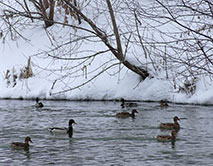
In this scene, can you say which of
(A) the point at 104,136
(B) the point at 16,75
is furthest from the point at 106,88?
(A) the point at 104,136

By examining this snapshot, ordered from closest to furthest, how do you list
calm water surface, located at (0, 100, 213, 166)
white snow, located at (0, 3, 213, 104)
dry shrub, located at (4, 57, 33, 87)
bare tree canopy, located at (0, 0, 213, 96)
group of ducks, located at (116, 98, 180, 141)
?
calm water surface, located at (0, 100, 213, 166) < group of ducks, located at (116, 98, 180, 141) < bare tree canopy, located at (0, 0, 213, 96) < white snow, located at (0, 3, 213, 104) < dry shrub, located at (4, 57, 33, 87)

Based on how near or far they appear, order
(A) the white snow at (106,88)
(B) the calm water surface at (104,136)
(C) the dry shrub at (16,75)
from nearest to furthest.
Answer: (B) the calm water surface at (104,136) < (A) the white snow at (106,88) < (C) the dry shrub at (16,75)

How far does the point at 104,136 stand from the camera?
14586 mm

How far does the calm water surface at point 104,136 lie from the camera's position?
11.3m

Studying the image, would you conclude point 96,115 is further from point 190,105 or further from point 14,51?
point 14,51

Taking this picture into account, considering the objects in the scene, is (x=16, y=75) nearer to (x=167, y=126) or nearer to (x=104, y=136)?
(x=167, y=126)

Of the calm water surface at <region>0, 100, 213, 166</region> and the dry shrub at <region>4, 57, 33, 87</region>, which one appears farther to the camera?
the dry shrub at <region>4, 57, 33, 87</region>

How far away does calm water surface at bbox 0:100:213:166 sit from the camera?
1127 cm

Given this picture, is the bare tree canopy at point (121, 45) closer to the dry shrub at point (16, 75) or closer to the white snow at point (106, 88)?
the white snow at point (106, 88)

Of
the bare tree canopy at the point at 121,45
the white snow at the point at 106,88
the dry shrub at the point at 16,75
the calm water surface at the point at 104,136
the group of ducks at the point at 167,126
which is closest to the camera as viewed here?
the calm water surface at the point at 104,136

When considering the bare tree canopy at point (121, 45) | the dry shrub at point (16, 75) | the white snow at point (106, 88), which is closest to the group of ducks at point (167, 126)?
the bare tree canopy at point (121, 45)

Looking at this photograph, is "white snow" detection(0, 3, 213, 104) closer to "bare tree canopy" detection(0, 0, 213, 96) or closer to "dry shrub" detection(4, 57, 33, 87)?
"dry shrub" detection(4, 57, 33, 87)

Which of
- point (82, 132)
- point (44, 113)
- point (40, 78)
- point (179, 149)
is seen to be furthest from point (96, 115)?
point (40, 78)

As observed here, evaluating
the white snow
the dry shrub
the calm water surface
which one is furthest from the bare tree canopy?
the calm water surface
